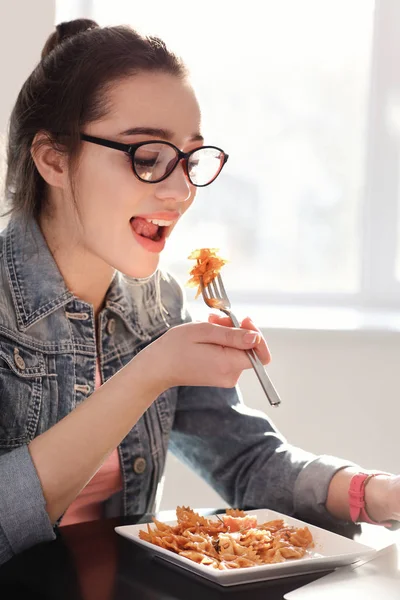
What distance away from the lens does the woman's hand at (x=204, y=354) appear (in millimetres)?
1318

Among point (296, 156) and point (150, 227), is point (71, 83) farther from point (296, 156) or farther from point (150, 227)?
point (296, 156)

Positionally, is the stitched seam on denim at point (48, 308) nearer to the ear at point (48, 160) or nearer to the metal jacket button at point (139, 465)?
the ear at point (48, 160)

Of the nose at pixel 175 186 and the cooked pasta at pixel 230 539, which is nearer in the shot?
the cooked pasta at pixel 230 539

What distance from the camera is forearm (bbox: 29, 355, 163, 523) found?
133 cm

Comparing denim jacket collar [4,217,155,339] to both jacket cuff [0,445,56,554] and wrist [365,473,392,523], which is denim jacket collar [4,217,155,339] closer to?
jacket cuff [0,445,56,554]

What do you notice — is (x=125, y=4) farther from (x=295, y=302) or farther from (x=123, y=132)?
(x=123, y=132)

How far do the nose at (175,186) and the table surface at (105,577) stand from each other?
1.86ft

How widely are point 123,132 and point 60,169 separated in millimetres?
166

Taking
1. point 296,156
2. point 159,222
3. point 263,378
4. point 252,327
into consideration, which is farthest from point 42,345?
point 296,156

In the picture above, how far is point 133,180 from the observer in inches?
60.8

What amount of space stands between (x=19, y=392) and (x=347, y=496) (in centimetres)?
57

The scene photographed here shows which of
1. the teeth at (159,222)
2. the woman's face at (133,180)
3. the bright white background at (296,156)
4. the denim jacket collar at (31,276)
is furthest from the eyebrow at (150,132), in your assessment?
the bright white background at (296,156)

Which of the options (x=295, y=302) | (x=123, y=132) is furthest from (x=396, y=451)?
(x=123, y=132)

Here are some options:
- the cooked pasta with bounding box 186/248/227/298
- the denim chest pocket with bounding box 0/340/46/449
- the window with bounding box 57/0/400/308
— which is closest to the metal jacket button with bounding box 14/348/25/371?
the denim chest pocket with bounding box 0/340/46/449
